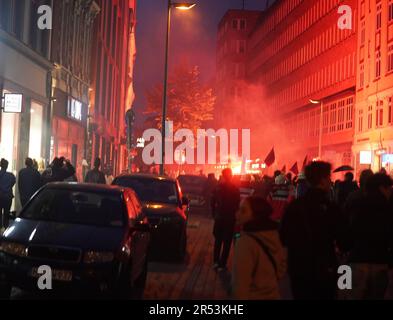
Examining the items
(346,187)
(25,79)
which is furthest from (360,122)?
(346,187)

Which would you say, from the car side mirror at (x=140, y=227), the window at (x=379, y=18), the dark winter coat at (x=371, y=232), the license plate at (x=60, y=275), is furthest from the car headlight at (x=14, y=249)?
the window at (x=379, y=18)

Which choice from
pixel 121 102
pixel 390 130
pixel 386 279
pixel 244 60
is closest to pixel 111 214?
pixel 386 279

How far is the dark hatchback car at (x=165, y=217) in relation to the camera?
1389 centimetres

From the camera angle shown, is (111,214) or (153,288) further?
(153,288)

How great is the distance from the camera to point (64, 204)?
380 inches

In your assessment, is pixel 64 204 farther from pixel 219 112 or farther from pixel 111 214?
pixel 219 112

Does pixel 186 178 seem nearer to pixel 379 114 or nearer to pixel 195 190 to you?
pixel 195 190

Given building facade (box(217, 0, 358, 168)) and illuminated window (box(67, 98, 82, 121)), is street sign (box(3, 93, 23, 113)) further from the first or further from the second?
building facade (box(217, 0, 358, 168))

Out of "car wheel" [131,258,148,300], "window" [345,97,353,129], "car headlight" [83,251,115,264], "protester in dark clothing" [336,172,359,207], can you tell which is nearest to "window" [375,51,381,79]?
"window" [345,97,353,129]

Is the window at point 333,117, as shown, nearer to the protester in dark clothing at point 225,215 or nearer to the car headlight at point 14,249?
the protester in dark clothing at point 225,215

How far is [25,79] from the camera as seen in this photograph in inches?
952

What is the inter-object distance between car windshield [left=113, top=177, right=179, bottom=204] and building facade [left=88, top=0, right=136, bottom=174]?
80.0 feet
